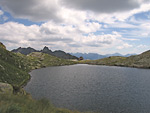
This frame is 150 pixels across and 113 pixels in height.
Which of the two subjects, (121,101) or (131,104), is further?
(121,101)

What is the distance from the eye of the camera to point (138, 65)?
7835 inches

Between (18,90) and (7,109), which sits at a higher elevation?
(7,109)

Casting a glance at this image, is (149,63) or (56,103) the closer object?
(56,103)

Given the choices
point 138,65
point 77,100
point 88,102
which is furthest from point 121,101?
point 138,65

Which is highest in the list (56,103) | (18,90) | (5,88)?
(5,88)

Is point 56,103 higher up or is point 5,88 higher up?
point 5,88

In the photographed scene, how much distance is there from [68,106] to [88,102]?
795 centimetres

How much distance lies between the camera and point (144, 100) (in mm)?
43219

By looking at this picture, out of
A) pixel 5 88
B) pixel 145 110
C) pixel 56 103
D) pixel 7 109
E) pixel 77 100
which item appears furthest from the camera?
pixel 77 100

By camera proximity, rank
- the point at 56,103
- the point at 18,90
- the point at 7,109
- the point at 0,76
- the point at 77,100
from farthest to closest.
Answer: the point at 0,76
the point at 77,100
the point at 56,103
the point at 18,90
the point at 7,109

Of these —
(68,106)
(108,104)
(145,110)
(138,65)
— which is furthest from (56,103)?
(138,65)

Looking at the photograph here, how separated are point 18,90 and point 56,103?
13.9 m

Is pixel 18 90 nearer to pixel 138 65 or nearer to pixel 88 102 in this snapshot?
pixel 88 102

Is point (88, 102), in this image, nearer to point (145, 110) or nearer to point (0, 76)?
point (145, 110)
